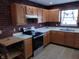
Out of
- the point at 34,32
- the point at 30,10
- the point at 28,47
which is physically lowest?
the point at 28,47

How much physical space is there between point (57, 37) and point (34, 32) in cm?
140

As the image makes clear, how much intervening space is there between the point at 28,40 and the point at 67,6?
305 centimetres

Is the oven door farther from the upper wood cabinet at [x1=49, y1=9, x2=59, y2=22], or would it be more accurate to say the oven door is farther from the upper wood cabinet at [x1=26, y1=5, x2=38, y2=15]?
the upper wood cabinet at [x1=49, y1=9, x2=59, y2=22]

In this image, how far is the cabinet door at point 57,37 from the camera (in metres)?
3.87

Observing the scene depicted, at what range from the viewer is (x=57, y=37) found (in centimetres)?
402

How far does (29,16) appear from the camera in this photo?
3062mm

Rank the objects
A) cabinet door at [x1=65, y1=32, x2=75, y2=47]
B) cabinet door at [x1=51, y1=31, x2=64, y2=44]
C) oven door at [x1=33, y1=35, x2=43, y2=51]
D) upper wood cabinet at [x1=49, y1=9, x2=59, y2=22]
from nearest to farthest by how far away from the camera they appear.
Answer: oven door at [x1=33, y1=35, x2=43, y2=51], cabinet door at [x1=65, y1=32, x2=75, y2=47], cabinet door at [x1=51, y1=31, x2=64, y2=44], upper wood cabinet at [x1=49, y1=9, x2=59, y2=22]

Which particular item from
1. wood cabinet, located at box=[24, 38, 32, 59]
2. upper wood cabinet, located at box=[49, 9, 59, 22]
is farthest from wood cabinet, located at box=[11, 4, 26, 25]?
upper wood cabinet, located at box=[49, 9, 59, 22]

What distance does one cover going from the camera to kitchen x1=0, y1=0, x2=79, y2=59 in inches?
99.6

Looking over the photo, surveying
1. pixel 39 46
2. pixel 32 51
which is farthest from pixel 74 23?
pixel 32 51

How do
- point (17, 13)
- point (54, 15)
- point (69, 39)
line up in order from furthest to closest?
→ point (54, 15) < point (69, 39) < point (17, 13)

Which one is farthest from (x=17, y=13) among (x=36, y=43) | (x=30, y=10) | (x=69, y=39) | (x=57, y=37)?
(x=69, y=39)

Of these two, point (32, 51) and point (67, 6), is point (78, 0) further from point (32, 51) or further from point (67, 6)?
point (32, 51)

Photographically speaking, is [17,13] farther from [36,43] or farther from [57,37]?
[57,37]
